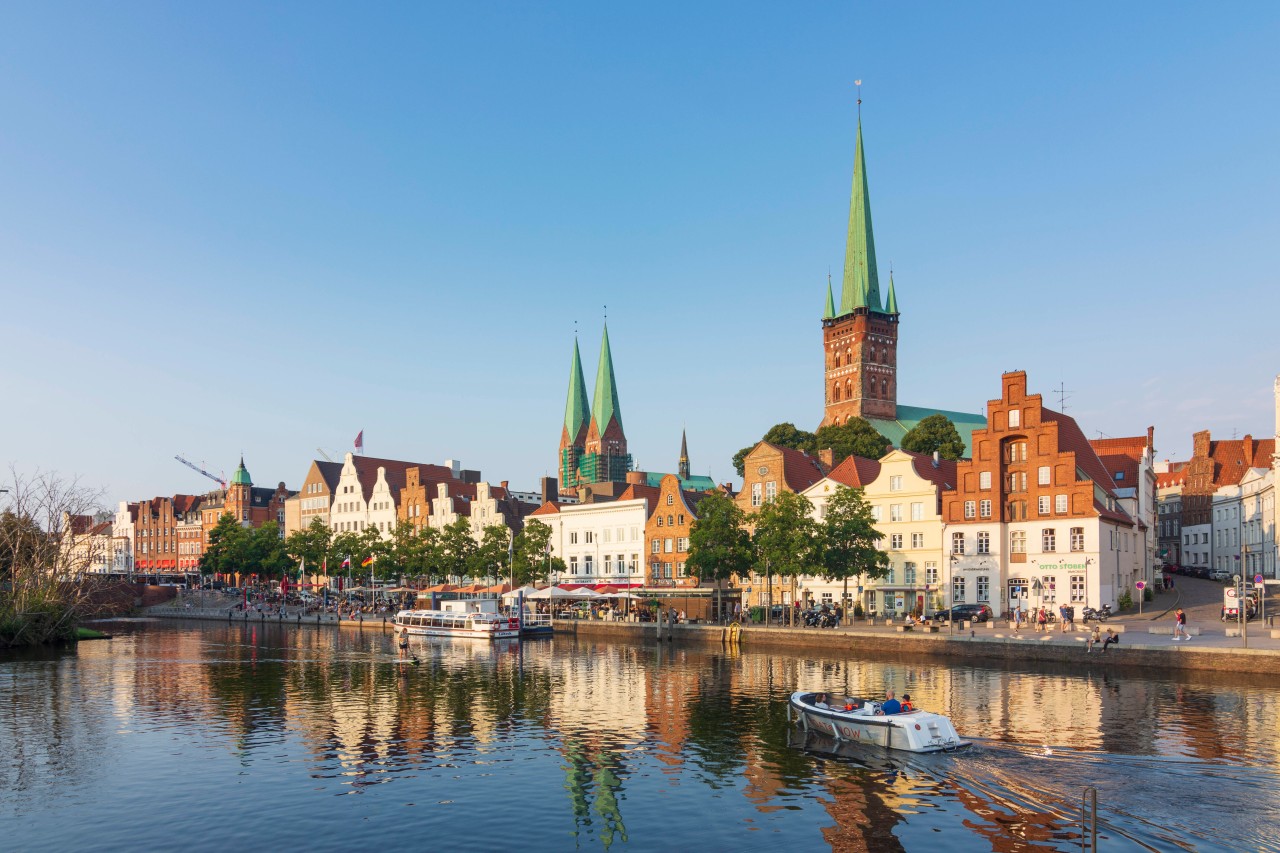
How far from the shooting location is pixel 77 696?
56.5 m

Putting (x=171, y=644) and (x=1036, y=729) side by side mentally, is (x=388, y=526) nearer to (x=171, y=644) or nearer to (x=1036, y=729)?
(x=171, y=644)

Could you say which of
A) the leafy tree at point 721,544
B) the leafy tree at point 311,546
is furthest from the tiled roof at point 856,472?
the leafy tree at point 311,546

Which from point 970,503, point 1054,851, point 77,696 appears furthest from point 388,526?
point 1054,851

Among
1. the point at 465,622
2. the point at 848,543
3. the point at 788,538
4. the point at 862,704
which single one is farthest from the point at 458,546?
the point at 862,704

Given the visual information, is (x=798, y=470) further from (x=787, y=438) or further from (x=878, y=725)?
(x=878, y=725)

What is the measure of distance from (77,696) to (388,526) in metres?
107

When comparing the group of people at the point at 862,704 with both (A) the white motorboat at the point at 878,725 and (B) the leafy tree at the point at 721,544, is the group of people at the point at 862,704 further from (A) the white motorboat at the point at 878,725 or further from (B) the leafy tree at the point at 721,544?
(B) the leafy tree at the point at 721,544

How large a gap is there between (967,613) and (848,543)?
1094 cm

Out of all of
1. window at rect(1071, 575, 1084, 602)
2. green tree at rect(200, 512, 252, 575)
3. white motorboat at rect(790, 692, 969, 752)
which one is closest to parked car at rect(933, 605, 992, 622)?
window at rect(1071, 575, 1084, 602)

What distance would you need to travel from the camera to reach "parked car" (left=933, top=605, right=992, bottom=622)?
281 feet

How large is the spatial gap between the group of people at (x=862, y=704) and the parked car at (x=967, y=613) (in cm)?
4568

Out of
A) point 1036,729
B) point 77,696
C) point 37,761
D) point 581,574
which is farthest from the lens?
point 581,574

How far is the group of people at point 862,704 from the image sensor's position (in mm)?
39219

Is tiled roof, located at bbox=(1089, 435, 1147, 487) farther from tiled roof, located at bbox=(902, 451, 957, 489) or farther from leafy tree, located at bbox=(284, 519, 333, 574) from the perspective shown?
leafy tree, located at bbox=(284, 519, 333, 574)
